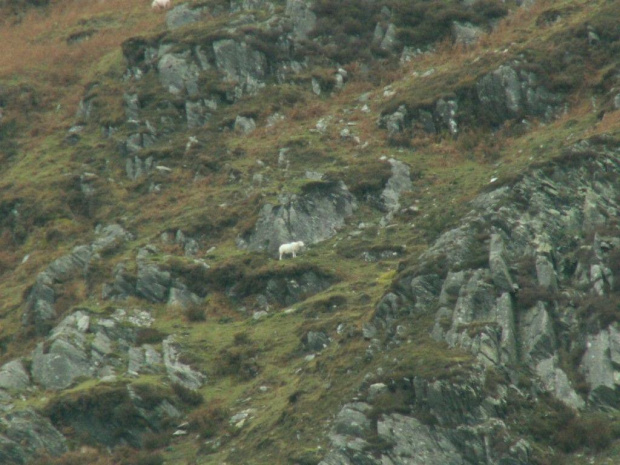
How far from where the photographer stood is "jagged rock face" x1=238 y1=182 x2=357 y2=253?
40562mm

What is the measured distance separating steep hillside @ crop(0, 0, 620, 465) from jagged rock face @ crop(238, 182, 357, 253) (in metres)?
0.09

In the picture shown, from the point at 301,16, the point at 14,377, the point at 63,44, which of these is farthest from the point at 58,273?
the point at 63,44

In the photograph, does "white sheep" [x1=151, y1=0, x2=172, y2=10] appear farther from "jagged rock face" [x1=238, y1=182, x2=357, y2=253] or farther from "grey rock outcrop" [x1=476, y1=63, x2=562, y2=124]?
"jagged rock face" [x1=238, y1=182, x2=357, y2=253]

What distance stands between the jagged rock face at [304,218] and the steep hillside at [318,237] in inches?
3.5

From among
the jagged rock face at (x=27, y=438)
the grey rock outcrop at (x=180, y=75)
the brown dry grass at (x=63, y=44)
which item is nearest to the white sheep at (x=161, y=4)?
the brown dry grass at (x=63, y=44)

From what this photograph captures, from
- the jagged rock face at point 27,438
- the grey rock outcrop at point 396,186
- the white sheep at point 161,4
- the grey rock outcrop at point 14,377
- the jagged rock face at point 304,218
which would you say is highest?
the white sheep at point 161,4

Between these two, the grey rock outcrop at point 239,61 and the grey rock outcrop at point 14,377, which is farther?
the grey rock outcrop at point 239,61

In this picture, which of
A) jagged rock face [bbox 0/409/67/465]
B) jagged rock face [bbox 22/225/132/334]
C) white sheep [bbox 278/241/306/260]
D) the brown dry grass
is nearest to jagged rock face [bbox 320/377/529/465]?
jagged rock face [bbox 0/409/67/465]

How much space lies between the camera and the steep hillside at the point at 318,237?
1099 inches

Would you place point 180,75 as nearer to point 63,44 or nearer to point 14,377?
point 63,44

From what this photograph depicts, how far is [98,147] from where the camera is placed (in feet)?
171

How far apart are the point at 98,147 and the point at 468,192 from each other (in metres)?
21.0

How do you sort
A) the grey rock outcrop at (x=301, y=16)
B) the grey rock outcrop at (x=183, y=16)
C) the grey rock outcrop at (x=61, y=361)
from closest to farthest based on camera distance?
the grey rock outcrop at (x=61, y=361)
the grey rock outcrop at (x=301, y=16)
the grey rock outcrop at (x=183, y=16)

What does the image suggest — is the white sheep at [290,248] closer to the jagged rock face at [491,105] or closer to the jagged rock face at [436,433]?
the jagged rock face at [491,105]
